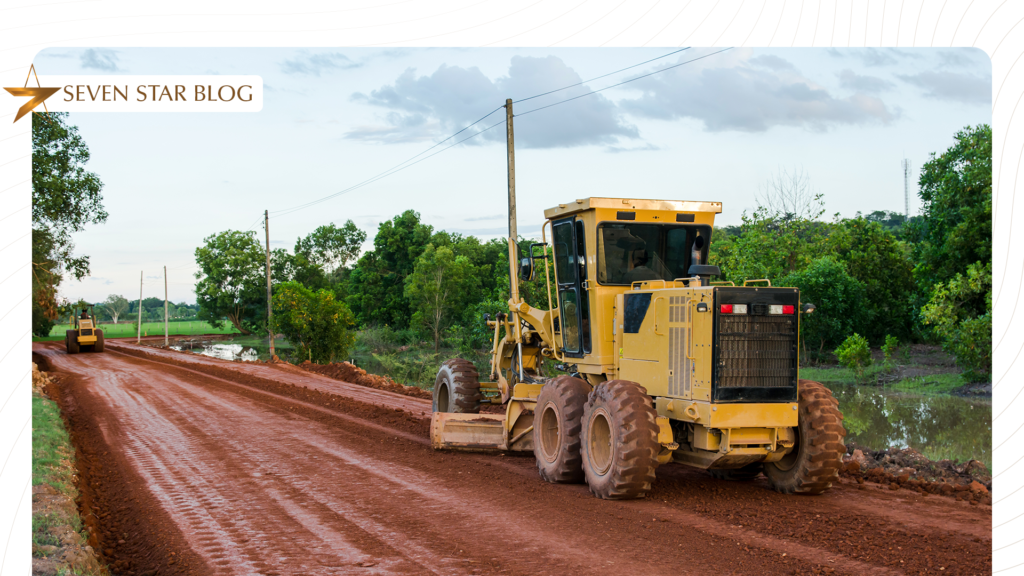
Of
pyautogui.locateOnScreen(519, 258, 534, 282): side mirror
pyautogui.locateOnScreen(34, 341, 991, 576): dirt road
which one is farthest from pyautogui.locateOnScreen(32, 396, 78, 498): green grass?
pyautogui.locateOnScreen(519, 258, 534, 282): side mirror

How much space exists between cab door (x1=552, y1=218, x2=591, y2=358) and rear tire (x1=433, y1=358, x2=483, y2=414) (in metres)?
2.73

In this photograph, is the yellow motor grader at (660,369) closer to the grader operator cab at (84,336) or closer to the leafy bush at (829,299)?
the leafy bush at (829,299)

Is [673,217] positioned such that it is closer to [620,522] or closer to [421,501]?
[620,522]

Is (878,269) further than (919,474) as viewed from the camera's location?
Yes

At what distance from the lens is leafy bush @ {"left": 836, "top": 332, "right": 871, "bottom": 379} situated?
26609mm

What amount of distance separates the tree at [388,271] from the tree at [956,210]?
127 feet

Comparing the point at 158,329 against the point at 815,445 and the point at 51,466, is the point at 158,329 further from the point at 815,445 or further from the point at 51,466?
the point at 815,445

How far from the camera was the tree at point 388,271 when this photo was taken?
57378mm

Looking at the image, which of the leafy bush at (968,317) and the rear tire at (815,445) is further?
the leafy bush at (968,317)

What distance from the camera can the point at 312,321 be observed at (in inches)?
1298

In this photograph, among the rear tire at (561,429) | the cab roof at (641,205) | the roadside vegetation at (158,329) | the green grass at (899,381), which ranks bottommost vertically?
the roadside vegetation at (158,329)

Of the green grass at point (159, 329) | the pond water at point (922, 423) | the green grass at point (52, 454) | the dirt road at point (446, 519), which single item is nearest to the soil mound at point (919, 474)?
the dirt road at point (446, 519)

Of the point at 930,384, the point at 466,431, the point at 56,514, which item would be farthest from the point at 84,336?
the point at 930,384

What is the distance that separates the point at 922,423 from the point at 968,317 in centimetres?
588
